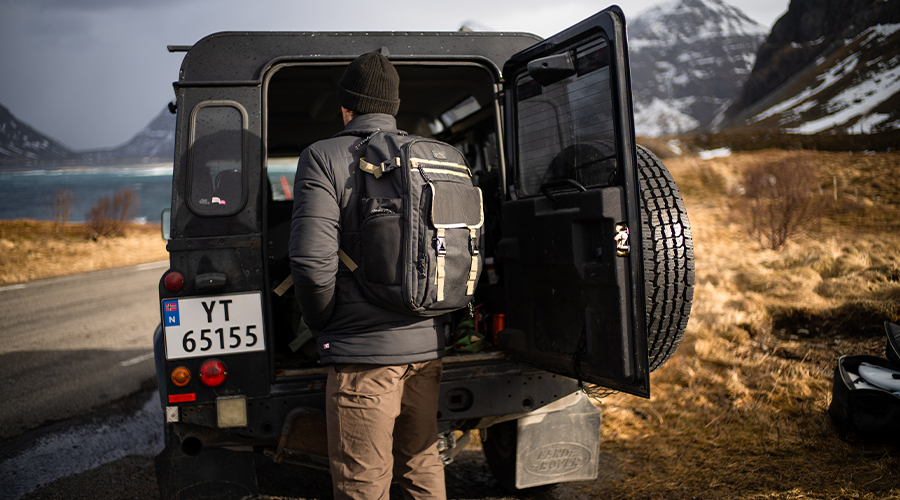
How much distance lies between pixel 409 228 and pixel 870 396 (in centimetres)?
302

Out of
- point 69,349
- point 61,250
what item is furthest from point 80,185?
point 69,349

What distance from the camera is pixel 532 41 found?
118 inches

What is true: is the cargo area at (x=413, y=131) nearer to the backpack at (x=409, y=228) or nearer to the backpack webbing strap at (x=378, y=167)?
the backpack at (x=409, y=228)

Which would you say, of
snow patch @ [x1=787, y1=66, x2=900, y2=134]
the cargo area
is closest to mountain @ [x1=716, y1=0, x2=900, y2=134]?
snow patch @ [x1=787, y1=66, x2=900, y2=134]

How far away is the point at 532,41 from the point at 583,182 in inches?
41.3

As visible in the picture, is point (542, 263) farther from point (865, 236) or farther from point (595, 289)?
point (865, 236)

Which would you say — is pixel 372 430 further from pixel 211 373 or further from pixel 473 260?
pixel 211 373

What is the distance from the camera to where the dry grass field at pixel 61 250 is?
53.1 feet

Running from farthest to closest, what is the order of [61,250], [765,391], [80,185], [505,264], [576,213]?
[80,185]
[61,250]
[765,391]
[505,264]
[576,213]

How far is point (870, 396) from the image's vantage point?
10.6 ft

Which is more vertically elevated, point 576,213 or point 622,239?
point 576,213

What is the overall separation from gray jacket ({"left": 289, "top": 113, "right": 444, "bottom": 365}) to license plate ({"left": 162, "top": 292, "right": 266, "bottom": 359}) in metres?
0.52

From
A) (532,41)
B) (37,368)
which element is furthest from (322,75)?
(37,368)

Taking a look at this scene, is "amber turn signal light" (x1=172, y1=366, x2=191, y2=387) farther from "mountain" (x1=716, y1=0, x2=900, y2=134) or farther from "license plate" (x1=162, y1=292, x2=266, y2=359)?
"mountain" (x1=716, y1=0, x2=900, y2=134)
